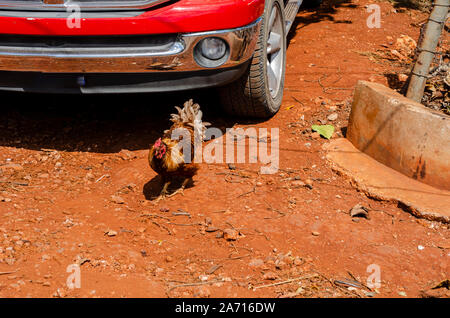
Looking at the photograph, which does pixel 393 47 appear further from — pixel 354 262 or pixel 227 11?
pixel 354 262

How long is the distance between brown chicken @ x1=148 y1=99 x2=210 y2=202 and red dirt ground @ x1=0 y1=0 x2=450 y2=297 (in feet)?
0.55

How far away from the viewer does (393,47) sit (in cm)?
617

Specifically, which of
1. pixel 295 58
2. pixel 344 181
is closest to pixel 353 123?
pixel 344 181

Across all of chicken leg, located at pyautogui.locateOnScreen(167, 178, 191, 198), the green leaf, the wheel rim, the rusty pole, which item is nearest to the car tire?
the wheel rim

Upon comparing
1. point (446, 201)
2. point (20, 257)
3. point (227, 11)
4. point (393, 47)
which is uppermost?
point (227, 11)

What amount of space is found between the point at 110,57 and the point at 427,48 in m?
2.55

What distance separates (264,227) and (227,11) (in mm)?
1553

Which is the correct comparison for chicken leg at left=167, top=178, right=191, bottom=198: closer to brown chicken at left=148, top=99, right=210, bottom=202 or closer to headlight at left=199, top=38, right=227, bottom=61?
brown chicken at left=148, top=99, right=210, bottom=202

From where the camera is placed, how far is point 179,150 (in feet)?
11.9

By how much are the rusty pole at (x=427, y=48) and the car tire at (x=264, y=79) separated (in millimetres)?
1182

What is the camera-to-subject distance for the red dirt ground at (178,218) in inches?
112

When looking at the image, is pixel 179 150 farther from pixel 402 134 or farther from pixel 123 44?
pixel 402 134

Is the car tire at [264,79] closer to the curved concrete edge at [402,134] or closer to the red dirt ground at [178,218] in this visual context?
the red dirt ground at [178,218]

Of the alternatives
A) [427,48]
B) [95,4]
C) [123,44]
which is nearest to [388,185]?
[427,48]
